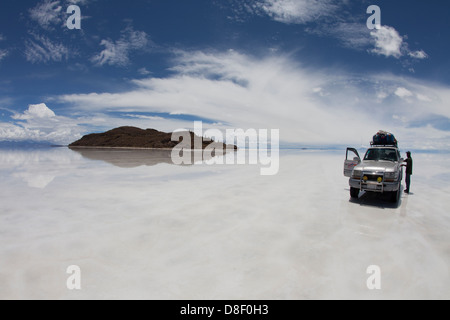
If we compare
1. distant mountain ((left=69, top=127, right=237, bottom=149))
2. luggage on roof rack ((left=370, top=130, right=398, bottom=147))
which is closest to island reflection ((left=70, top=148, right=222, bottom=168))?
luggage on roof rack ((left=370, top=130, right=398, bottom=147))

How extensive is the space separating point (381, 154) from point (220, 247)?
360 inches

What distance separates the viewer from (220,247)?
5023 mm

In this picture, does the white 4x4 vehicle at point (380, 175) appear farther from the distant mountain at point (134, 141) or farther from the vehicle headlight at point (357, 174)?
the distant mountain at point (134, 141)

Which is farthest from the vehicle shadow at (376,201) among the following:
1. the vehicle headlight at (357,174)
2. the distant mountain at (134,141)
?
the distant mountain at (134,141)

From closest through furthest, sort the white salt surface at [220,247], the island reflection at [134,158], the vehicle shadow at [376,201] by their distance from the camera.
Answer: the white salt surface at [220,247]
the vehicle shadow at [376,201]
the island reflection at [134,158]

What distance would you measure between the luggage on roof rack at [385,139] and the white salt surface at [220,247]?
13.0 ft

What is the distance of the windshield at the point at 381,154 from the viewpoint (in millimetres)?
9953

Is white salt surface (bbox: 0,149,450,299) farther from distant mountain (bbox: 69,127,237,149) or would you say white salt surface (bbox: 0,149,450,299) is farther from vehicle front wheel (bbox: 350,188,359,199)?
distant mountain (bbox: 69,127,237,149)

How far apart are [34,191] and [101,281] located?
9265 millimetres

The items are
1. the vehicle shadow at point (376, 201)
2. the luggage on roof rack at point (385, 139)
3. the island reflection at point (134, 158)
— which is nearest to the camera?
the vehicle shadow at point (376, 201)

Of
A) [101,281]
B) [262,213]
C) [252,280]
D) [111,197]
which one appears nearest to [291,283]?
[252,280]
